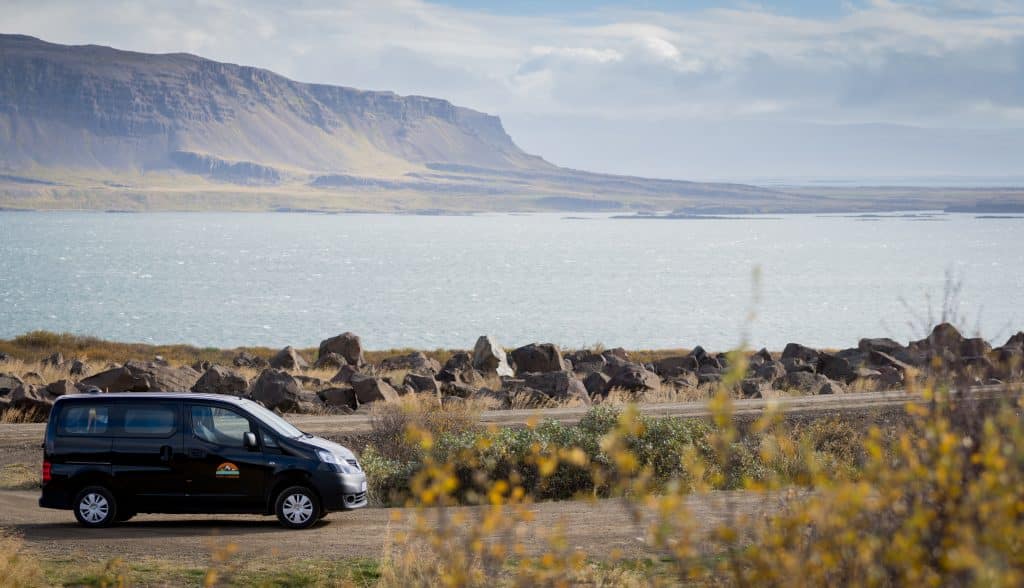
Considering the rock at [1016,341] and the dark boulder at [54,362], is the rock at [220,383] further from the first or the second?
the rock at [1016,341]

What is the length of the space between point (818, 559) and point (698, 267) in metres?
154

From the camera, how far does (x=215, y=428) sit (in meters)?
15.6

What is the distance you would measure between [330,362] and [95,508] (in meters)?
30.2

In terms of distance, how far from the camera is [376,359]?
54.2 metres

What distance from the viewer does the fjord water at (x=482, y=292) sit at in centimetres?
8544

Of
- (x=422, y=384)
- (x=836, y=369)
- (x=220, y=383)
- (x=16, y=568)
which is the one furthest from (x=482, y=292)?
(x=16, y=568)

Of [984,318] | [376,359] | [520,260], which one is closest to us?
[376,359]

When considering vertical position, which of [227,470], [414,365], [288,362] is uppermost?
[227,470]

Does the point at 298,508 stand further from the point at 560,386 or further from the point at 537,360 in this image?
the point at 537,360

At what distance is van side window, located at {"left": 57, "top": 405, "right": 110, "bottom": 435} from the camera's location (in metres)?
15.6

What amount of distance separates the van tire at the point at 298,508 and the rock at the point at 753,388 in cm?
2083

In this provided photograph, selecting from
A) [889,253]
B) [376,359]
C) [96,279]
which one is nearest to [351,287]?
[96,279]

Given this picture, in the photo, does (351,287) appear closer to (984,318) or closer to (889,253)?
(984,318)

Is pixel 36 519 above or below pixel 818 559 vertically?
below
